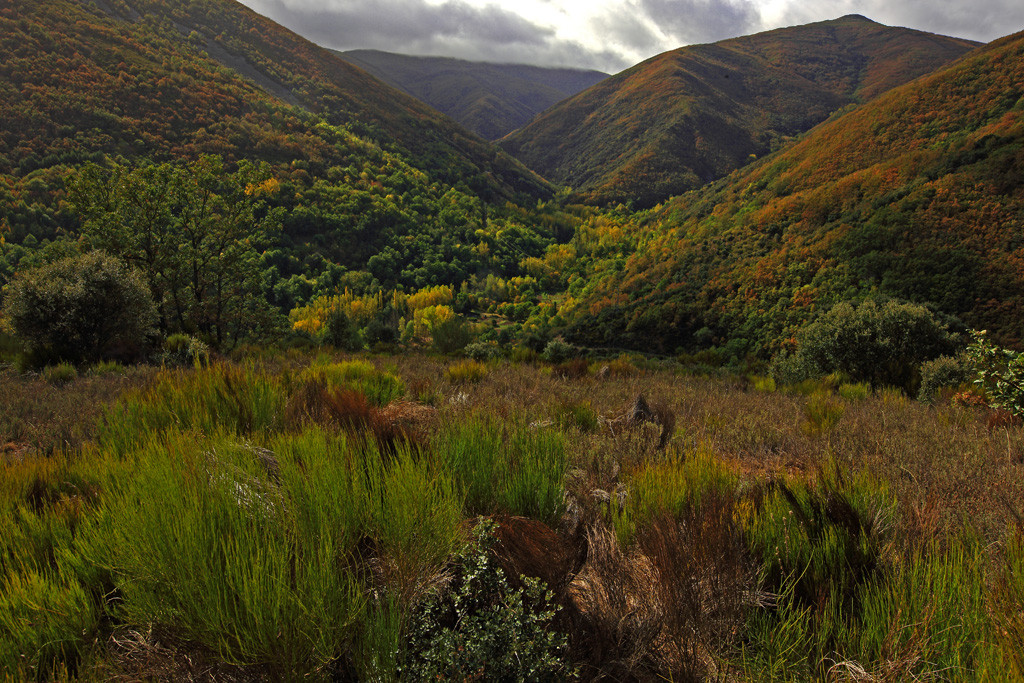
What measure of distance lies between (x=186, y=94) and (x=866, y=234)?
10286 cm

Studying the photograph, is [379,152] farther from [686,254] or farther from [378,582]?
[378,582]

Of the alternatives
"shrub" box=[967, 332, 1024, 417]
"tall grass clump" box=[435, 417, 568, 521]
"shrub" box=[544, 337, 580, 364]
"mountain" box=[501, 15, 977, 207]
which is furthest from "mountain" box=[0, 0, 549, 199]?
"shrub" box=[967, 332, 1024, 417]

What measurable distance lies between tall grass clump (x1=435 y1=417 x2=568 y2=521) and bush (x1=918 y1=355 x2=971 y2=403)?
972 centimetres

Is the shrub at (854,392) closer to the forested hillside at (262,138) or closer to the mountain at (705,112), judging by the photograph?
the forested hillside at (262,138)

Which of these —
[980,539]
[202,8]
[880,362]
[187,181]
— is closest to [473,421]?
[980,539]

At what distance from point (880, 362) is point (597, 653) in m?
16.7

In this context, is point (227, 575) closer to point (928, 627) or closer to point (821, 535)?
point (928, 627)

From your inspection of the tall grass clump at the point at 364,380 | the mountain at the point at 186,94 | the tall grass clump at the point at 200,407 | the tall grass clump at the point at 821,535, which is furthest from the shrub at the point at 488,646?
the mountain at the point at 186,94

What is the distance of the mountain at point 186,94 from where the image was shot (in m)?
61.8

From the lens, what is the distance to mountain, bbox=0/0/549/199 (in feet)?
203

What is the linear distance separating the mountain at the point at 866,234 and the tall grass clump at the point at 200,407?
44.1 m

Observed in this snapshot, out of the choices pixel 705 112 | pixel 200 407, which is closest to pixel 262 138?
pixel 200 407

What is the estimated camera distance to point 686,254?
64875mm

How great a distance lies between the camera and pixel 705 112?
151 metres
